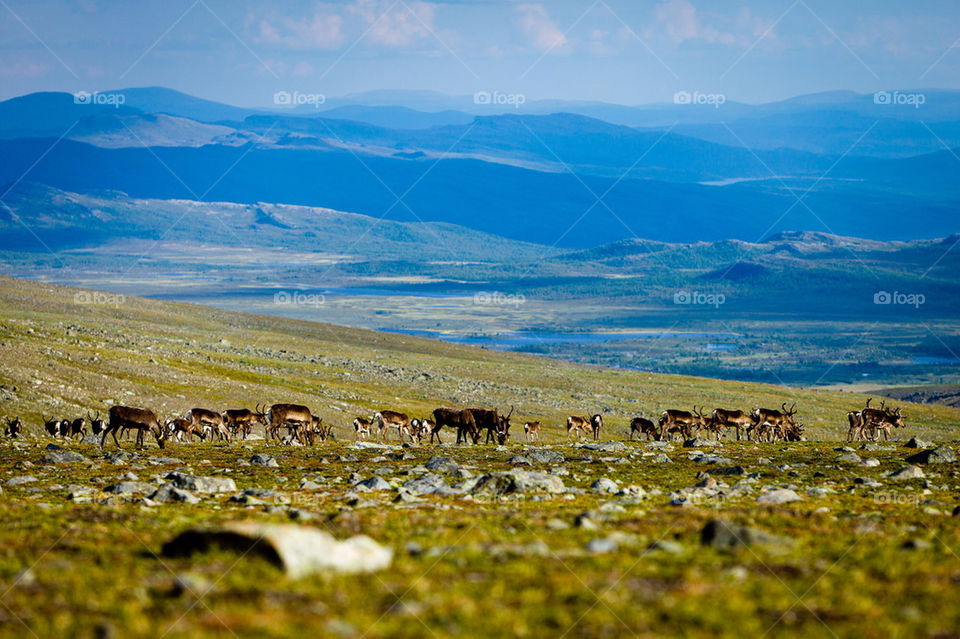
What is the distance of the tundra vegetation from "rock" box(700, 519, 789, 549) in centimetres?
3

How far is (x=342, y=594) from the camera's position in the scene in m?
10.3

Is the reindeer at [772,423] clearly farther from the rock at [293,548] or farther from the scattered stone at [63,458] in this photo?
the rock at [293,548]

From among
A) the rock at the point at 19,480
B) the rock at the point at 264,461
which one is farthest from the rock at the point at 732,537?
the rock at the point at 264,461

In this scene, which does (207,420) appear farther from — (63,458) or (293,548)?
(293,548)

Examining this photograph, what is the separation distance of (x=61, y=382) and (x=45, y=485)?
2983 cm

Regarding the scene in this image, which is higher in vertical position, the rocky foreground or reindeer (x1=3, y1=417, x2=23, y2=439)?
the rocky foreground

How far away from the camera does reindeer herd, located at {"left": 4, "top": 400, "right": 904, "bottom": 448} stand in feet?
124

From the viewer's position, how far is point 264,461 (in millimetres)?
29312

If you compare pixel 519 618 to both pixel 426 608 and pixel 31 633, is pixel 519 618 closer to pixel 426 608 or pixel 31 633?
pixel 426 608

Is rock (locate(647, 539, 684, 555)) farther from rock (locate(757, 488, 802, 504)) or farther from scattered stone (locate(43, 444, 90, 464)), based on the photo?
scattered stone (locate(43, 444, 90, 464))

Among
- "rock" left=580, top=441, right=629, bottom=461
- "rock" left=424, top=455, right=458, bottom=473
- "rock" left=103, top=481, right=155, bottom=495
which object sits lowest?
"rock" left=580, top=441, right=629, bottom=461

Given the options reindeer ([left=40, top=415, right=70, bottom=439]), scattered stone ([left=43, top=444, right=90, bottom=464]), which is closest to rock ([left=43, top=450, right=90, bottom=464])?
scattered stone ([left=43, top=444, right=90, bottom=464])
